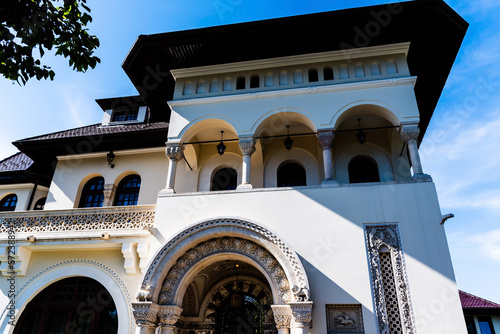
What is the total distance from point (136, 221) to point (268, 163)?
14.6 feet

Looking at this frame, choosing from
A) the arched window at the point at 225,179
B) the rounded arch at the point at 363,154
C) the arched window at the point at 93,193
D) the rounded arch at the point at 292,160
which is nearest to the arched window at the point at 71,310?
the arched window at the point at 93,193

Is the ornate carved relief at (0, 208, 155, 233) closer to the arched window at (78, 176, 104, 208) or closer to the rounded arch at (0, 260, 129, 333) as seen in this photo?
the rounded arch at (0, 260, 129, 333)

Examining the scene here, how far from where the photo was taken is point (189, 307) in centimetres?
1120

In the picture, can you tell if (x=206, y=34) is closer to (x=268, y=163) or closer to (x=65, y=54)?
(x=268, y=163)

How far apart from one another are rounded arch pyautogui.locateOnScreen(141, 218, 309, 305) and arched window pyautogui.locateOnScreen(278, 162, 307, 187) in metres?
3.22

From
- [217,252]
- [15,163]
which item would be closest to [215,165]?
[217,252]

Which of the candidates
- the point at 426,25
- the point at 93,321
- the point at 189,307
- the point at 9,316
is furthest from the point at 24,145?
the point at 426,25

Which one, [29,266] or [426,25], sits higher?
[426,25]

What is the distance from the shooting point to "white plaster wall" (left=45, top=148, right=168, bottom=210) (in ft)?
41.8

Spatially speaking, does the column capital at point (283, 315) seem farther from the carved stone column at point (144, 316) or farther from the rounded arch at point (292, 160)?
the rounded arch at point (292, 160)

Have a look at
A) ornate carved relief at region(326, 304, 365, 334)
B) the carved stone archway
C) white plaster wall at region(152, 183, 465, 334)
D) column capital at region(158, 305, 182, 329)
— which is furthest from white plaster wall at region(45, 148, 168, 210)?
ornate carved relief at region(326, 304, 365, 334)

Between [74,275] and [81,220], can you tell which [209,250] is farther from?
[74,275]

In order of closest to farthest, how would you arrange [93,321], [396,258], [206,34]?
[396,258]
[93,321]
[206,34]

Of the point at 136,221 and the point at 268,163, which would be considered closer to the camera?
the point at 136,221
